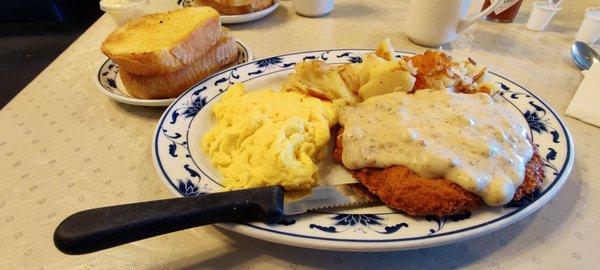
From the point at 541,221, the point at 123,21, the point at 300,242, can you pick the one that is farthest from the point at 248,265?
the point at 123,21

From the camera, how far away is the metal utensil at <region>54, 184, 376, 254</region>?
71 cm

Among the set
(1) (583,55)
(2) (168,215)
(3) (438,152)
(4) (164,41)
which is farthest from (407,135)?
(1) (583,55)

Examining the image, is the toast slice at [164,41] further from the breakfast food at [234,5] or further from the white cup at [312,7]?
the white cup at [312,7]

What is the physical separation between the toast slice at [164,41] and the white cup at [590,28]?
1865 millimetres

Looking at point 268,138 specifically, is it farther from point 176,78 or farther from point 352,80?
point 176,78

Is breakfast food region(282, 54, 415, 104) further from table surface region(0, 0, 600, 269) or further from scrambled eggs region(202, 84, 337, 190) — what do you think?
table surface region(0, 0, 600, 269)

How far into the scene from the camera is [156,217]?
75 cm

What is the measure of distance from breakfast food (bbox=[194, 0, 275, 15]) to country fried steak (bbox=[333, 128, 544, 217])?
4.77 ft

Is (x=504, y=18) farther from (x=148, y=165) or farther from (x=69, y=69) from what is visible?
(x=69, y=69)

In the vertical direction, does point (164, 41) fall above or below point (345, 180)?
above

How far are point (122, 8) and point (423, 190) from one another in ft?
5.69

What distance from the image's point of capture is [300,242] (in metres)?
0.80

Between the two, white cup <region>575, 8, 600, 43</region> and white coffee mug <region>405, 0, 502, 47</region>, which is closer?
white coffee mug <region>405, 0, 502, 47</region>

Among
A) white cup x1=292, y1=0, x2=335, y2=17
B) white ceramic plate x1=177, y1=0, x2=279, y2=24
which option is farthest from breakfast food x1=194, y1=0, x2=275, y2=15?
white cup x1=292, y1=0, x2=335, y2=17
